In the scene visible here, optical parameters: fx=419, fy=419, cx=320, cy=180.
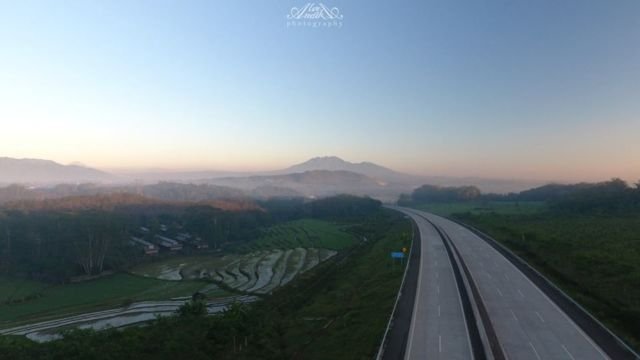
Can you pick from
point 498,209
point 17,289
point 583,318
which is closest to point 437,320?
point 583,318

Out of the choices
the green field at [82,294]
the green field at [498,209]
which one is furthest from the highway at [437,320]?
the green field at [498,209]

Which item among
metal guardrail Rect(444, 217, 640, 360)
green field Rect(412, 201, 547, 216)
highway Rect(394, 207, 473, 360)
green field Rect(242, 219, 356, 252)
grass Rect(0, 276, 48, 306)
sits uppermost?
green field Rect(412, 201, 547, 216)

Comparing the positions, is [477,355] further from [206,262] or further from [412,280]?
[206,262]

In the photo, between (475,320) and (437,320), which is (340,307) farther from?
(475,320)

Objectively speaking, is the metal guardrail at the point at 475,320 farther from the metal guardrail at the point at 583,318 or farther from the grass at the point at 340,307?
the metal guardrail at the point at 583,318

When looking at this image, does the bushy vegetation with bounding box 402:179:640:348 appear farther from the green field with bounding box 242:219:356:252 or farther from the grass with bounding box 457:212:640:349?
the green field with bounding box 242:219:356:252

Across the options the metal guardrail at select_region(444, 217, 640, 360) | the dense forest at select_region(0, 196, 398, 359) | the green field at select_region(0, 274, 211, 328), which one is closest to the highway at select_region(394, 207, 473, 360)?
the dense forest at select_region(0, 196, 398, 359)
